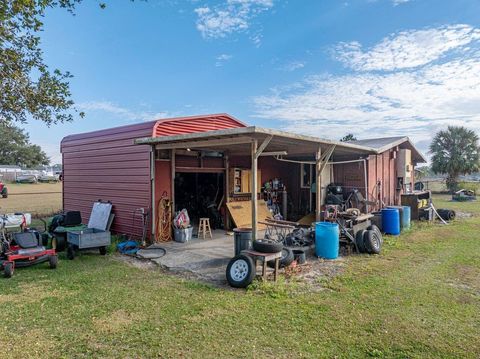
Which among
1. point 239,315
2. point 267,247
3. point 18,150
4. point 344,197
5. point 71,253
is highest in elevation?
point 18,150

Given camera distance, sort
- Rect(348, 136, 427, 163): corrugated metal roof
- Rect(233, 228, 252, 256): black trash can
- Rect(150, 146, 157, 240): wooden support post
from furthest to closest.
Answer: Rect(348, 136, 427, 163): corrugated metal roof
Rect(150, 146, 157, 240): wooden support post
Rect(233, 228, 252, 256): black trash can

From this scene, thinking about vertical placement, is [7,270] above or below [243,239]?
below

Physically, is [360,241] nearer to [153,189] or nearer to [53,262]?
[153,189]

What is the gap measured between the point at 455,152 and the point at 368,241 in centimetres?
2138

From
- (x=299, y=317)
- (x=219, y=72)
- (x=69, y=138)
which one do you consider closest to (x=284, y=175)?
(x=219, y=72)

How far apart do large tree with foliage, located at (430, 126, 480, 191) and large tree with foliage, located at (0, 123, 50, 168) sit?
56.0m

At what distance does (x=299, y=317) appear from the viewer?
145 inches

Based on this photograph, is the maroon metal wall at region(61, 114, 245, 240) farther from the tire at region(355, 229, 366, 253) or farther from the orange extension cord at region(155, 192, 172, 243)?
the tire at region(355, 229, 366, 253)

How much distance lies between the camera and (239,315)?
373 cm

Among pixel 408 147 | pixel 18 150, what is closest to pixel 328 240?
pixel 408 147

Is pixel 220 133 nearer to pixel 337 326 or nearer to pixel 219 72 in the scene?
pixel 337 326

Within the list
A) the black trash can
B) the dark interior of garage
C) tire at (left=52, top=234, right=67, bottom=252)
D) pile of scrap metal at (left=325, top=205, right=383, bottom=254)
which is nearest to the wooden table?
the black trash can

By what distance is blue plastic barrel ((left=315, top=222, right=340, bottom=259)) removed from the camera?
6273mm

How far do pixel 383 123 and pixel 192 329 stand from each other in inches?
640
